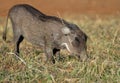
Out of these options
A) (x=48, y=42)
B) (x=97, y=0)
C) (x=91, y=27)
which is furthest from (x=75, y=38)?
(x=97, y=0)

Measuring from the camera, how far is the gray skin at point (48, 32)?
757 centimetres

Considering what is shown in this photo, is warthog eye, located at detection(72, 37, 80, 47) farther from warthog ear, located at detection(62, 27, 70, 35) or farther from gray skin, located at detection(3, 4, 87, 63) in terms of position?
warthog ear, located at detection(62, 27, 70, 35)

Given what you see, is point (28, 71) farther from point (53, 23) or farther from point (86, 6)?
point (86, 6)

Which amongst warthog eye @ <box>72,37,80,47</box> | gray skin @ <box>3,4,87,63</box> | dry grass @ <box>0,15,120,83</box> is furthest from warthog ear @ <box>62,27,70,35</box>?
dry grass @ <box>0,15,120,83</box>

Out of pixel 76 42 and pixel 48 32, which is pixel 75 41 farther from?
pixel 48 32

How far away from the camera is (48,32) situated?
8.13 meters

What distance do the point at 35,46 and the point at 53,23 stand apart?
98cm

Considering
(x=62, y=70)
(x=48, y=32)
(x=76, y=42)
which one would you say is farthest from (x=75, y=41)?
(x=62, y=70)

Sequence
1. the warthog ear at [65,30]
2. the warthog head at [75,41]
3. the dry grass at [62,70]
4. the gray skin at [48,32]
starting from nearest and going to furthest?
the dry grass at [62,70] → the warthog head at [75,41] → the gray skin at [48,32] → the warthog ear at [65,30]

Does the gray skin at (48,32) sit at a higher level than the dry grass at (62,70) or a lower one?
higher

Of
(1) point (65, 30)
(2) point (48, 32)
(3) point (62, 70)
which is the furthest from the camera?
(2) point (48, 32)

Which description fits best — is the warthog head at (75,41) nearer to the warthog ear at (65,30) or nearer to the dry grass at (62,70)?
the warthog ear at (65,30)

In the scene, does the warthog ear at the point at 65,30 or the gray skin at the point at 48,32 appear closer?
the gray skin at the point at 48,32

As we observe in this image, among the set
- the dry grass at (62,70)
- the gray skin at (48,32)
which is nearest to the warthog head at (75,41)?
the gray skin at (48,32)
